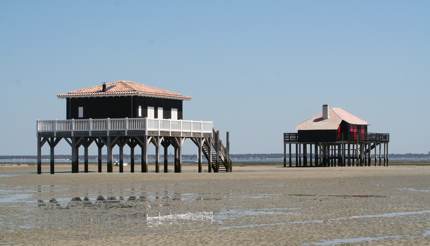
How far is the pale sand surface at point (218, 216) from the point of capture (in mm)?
17766

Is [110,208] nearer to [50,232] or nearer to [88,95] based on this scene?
[50,232]

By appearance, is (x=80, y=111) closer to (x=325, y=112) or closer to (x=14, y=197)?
(x=14, y=197)

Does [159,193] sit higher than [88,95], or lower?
lower

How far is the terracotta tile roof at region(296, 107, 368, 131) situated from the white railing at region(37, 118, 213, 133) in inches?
1067

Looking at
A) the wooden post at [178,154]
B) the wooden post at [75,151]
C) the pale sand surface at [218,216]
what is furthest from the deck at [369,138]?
the pale sand surface at [218,216]

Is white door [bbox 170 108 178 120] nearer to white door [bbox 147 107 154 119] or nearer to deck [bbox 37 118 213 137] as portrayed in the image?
white door [bbox 147 107 154 119]

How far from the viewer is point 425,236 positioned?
1773cm

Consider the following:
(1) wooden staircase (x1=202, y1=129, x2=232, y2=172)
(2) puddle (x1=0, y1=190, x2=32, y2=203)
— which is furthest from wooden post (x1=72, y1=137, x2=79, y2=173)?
(2) puddle (x1=0, y1=190, x2=32, y2=203)

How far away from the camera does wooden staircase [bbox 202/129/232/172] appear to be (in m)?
59.7

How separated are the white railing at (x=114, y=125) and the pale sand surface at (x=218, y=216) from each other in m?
16.3

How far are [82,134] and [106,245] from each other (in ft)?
124

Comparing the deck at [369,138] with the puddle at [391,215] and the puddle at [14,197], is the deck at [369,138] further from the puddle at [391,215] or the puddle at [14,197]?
the puddle at [391,215]

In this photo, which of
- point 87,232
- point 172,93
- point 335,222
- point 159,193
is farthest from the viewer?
point 172,93

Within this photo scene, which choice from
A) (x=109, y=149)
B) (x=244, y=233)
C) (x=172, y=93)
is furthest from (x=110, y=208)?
(x=172, y=93)
